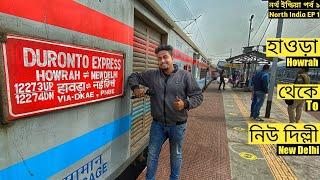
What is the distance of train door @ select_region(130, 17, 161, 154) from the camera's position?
13.5 ft

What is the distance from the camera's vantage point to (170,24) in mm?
5707

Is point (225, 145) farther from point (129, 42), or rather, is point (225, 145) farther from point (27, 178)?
point (27, 178)

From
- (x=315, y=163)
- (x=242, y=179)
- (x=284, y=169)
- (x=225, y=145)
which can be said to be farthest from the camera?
(x=225, y=145)

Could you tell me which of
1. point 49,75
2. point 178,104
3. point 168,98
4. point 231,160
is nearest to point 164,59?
point 168,98

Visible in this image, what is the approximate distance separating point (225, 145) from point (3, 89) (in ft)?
15.8

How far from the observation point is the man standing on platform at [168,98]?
3.14m

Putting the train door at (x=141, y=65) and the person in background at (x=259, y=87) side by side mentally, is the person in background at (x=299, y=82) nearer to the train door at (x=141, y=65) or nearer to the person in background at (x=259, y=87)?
the person in background at (x=259, y=87)

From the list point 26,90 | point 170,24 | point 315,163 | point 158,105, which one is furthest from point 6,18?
point 315,163

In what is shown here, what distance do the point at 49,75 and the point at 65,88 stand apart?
0.22 meters

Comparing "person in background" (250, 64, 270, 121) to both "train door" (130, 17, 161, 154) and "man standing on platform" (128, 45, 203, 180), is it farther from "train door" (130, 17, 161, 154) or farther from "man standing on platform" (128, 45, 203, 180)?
"man standing on platform" (128, 45, 203, 180)

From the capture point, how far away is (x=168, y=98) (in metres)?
3.13

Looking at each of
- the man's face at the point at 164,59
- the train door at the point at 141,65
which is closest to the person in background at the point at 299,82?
the train door at the point at 141,65

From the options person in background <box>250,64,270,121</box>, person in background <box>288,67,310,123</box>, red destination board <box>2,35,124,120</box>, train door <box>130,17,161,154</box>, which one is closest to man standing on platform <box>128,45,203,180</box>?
red destination board <box>2,35,124,120</box>

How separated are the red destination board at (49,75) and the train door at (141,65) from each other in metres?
1.44
